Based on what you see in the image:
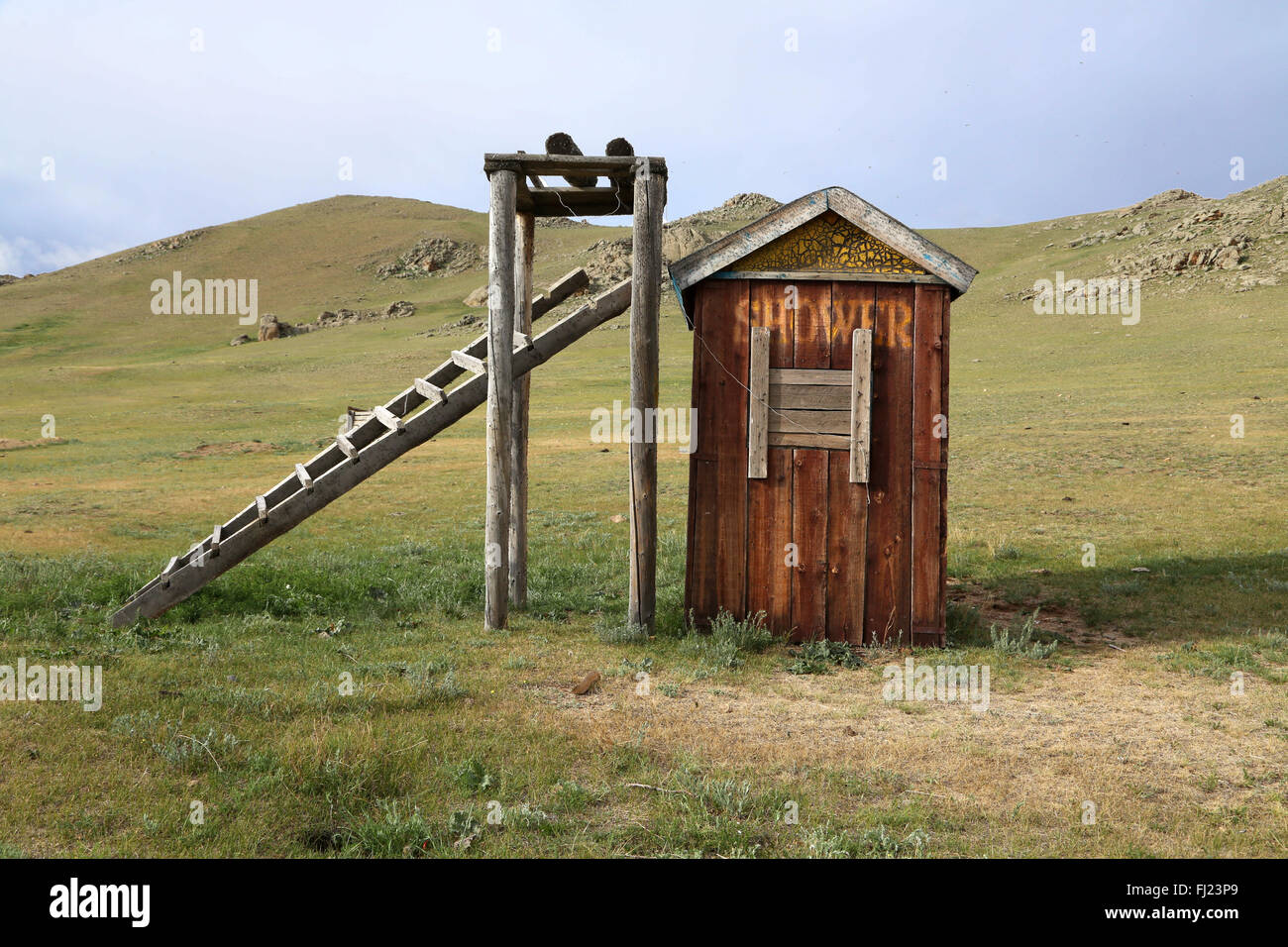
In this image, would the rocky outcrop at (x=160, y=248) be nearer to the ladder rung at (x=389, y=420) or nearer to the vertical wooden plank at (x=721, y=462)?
the ladder rung at (x=389, y=420)

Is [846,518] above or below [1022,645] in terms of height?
above

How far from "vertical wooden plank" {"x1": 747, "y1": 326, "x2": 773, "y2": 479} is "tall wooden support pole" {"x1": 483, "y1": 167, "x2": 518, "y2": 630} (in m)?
2.62

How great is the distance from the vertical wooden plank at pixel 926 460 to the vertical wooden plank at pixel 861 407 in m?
0.51

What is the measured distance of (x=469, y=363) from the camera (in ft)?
33.1

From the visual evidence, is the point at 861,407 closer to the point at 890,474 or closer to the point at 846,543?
the point at 890,474

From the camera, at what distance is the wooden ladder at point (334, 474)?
8.95 m

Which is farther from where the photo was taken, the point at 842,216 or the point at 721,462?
the point at 721,462

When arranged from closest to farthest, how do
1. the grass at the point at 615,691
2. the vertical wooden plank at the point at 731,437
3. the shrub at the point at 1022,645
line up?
the grass at the point at 615,691 → the shrub at the point at 1022,645 → the vertical wooden plank at the point at 731,437

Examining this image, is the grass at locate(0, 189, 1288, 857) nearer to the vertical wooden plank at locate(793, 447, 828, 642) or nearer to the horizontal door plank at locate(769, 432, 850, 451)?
the vertical wooden plank at locate(793, 447, 828, 642)

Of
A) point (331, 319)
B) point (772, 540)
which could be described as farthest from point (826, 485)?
point (331, 319)

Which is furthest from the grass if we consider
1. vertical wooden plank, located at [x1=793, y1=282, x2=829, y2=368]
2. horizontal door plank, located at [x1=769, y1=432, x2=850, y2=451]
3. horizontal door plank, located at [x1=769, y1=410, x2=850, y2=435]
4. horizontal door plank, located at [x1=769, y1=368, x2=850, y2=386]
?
vertical wooden plank, located at [x1=793, y1=282, x2=829, y2=368]

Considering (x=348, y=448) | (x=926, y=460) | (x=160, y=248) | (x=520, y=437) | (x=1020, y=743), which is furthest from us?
(x=160, y=248)

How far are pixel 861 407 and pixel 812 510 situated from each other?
3.91 feet

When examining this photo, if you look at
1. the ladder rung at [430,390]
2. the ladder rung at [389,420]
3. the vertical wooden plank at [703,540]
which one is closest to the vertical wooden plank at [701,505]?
the vertical wooden plank at [703,540]
